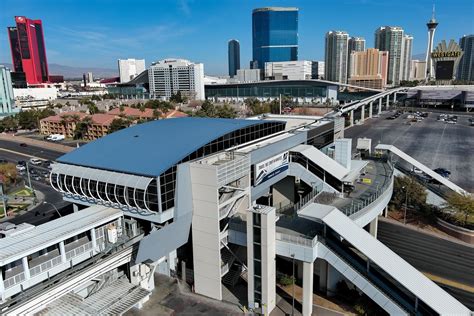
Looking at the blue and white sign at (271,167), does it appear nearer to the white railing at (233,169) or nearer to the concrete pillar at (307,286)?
the white railing at (233,169)

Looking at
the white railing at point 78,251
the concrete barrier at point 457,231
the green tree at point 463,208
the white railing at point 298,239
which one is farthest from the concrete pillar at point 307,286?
the green tree at point 463,208

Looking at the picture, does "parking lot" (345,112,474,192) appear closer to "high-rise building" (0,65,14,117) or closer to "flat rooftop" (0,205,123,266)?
"flat rooftop" (0,205,123,266)

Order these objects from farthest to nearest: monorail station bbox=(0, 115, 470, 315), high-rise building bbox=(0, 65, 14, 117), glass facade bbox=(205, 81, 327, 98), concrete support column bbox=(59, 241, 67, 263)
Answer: glass facade bbox=(205, 81, 327, 98), high-rise building bbox=(0, 65, 14, 117), concrete support column bbox=(59, 241, 67, 263), monorail station bbox=(0, 115, 470, 315)

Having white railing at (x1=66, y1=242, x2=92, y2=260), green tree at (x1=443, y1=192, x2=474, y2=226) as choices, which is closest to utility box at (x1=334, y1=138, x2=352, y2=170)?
green tree at (x1=443, y1=192, x2=474, y2=226)

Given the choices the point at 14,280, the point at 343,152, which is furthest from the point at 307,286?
the point at 14,280

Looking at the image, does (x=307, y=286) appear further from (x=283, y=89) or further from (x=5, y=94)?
(x=283, y=89)

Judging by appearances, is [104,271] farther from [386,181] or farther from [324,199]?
[386,181]

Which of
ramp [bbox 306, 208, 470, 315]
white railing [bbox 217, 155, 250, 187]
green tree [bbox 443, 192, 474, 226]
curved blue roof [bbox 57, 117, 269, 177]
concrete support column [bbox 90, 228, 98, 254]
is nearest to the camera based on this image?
ramp [bbox 306, 208, 470, 315]
